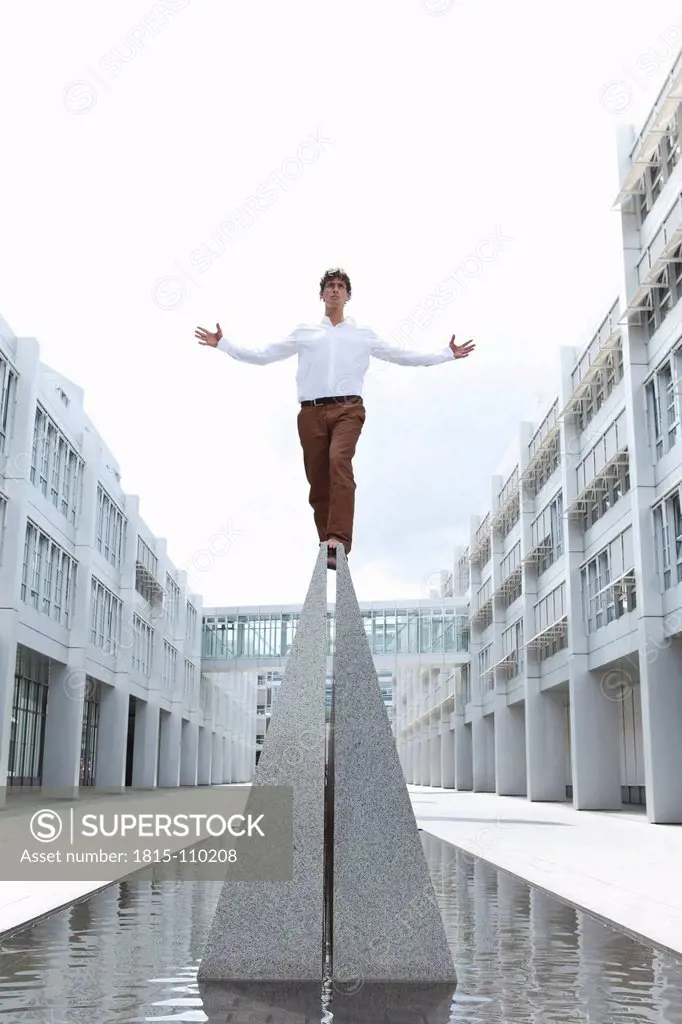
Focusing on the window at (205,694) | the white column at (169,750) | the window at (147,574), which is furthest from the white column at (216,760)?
the window at (147,574)

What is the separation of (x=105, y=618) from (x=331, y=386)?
3359 cm

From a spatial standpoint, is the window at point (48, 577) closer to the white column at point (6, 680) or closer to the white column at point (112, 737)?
the white column at point (6, 680)

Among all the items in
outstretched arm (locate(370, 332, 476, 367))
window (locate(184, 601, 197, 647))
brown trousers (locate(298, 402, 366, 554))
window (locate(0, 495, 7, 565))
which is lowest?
brown trousers (locate(298, 402, 366, 554))

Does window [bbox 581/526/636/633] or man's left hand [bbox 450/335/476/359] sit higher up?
window [bbox 581/526/636/633]

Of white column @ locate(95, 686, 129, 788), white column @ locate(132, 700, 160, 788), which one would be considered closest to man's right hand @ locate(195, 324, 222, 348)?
white column @ locate(95, 686, 129, 788)

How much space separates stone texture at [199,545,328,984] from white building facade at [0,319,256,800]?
20579mm

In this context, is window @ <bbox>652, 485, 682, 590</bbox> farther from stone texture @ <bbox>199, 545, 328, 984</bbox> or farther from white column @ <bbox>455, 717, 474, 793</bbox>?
white column @ <bbox>455, 717, 474, 793</bbox>

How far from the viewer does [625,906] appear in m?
9.59

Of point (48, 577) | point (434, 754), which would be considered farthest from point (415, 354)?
point (434, 754)

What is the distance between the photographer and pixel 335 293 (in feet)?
24.8

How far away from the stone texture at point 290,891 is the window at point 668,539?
1807 centimetres

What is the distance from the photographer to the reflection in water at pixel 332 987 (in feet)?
17.6

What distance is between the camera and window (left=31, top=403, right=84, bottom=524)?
1190 inches

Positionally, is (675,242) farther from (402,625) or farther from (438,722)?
(438,722)
